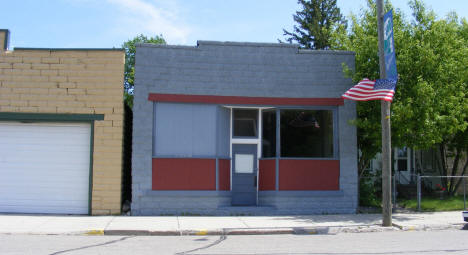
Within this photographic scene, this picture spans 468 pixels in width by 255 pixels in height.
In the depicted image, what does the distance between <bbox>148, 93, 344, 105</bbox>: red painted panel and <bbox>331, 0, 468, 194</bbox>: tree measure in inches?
47.9

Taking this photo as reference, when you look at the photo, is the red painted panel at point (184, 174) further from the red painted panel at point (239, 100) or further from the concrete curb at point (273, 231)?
the concrete curb at point (273, 231)

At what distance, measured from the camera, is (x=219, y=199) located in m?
13.6

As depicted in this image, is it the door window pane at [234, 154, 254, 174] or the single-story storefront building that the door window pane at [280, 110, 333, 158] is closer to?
the single-story storefront building

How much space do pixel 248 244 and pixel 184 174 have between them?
184 inches

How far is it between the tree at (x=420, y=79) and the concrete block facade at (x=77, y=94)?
24.3 ft

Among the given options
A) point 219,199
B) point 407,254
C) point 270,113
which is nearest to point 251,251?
point 407,254

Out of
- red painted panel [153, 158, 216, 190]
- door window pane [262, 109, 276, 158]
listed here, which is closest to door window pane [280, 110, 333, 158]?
door window pane [262, 109, 276, 158]

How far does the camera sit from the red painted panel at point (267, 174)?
13.9 metres

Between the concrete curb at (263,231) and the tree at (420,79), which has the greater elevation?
the tree at (420,79)

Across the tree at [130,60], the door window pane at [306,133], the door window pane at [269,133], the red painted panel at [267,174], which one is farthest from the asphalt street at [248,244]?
the tree at [130,60]

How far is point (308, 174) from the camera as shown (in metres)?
14.0

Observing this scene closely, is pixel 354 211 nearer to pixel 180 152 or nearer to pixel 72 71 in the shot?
pixel 180 152

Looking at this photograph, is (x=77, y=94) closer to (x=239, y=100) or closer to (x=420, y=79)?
(x=239, y=100)

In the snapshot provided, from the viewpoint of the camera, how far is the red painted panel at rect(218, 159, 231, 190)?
13.7 meters
